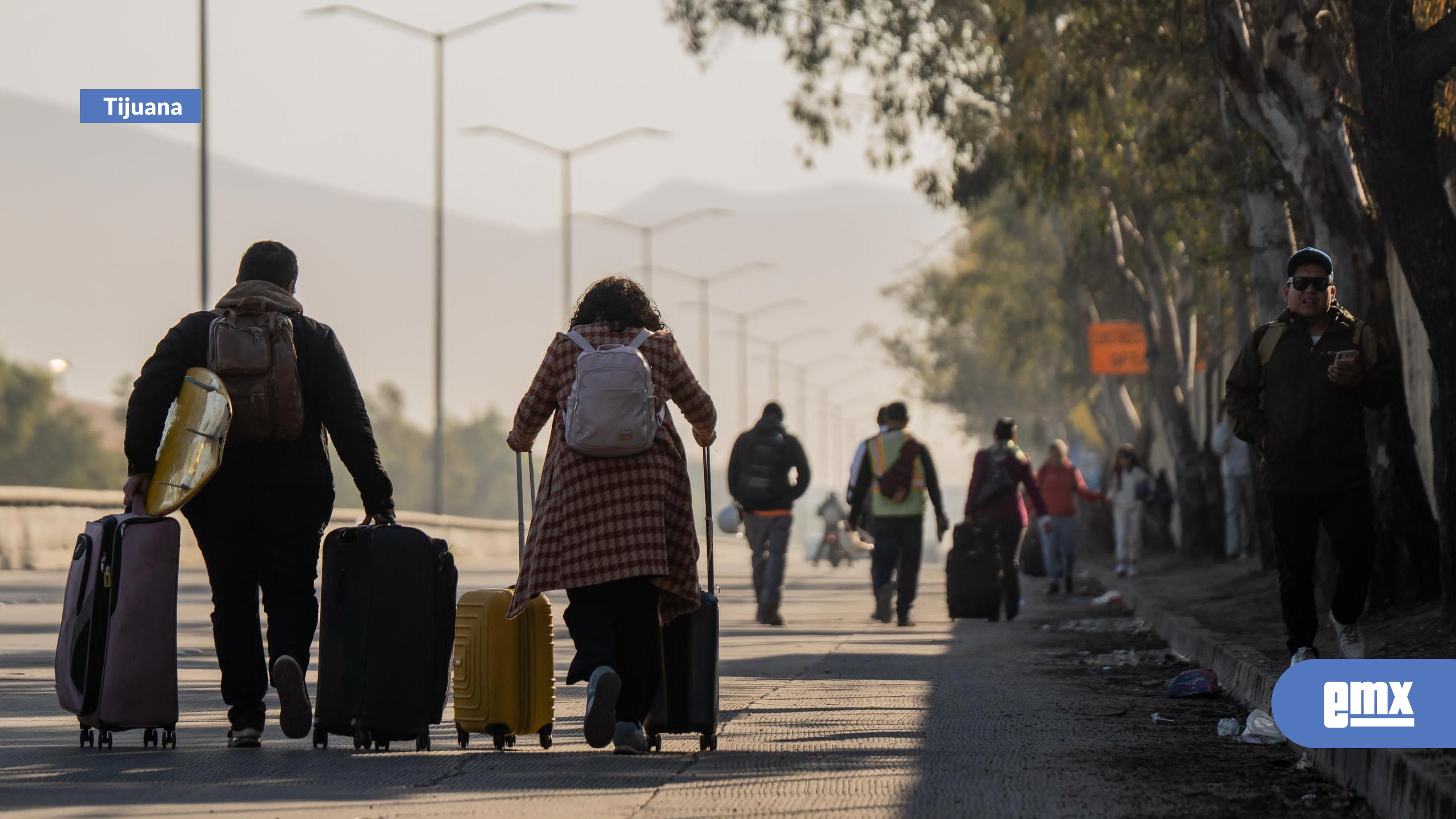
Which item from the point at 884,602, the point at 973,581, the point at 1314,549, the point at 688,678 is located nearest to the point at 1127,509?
the point at 973,581

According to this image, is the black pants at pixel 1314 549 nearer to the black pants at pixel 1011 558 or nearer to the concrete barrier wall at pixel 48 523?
the black pants at pixel 1011 558

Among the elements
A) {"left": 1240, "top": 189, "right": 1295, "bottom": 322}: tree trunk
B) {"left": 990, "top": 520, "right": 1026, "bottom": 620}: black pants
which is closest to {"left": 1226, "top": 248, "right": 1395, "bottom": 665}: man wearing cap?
{"left": 1240, "top": 189, "right": 1295, "bottom": 322}: tree trunk

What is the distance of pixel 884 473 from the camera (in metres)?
17.0

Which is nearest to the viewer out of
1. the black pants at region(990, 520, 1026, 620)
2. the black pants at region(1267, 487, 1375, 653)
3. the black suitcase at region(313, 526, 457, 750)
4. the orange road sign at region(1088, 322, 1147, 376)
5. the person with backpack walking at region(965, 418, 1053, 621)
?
the black suitcase at region(313, 526, 457, 750)

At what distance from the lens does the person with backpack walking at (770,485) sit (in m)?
17.5

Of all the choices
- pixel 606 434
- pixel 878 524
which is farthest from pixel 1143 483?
pixel 606 434

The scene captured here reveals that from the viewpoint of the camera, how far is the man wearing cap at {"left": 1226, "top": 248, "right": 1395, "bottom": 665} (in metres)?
8.44

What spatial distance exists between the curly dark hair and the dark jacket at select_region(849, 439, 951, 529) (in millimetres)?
9313

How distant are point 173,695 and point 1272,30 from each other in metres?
8.48

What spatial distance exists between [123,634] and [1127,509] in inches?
746

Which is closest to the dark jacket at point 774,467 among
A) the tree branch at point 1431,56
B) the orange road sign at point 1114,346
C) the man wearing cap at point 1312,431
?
the tree branch at point 1431,56

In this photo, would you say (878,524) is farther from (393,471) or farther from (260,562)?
(393,471)

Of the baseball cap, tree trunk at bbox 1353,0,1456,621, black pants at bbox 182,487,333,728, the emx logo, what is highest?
tree trunk at bbox 1353,0,1456,621

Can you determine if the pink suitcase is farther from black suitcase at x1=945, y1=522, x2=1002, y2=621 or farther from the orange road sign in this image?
the orange road sign
